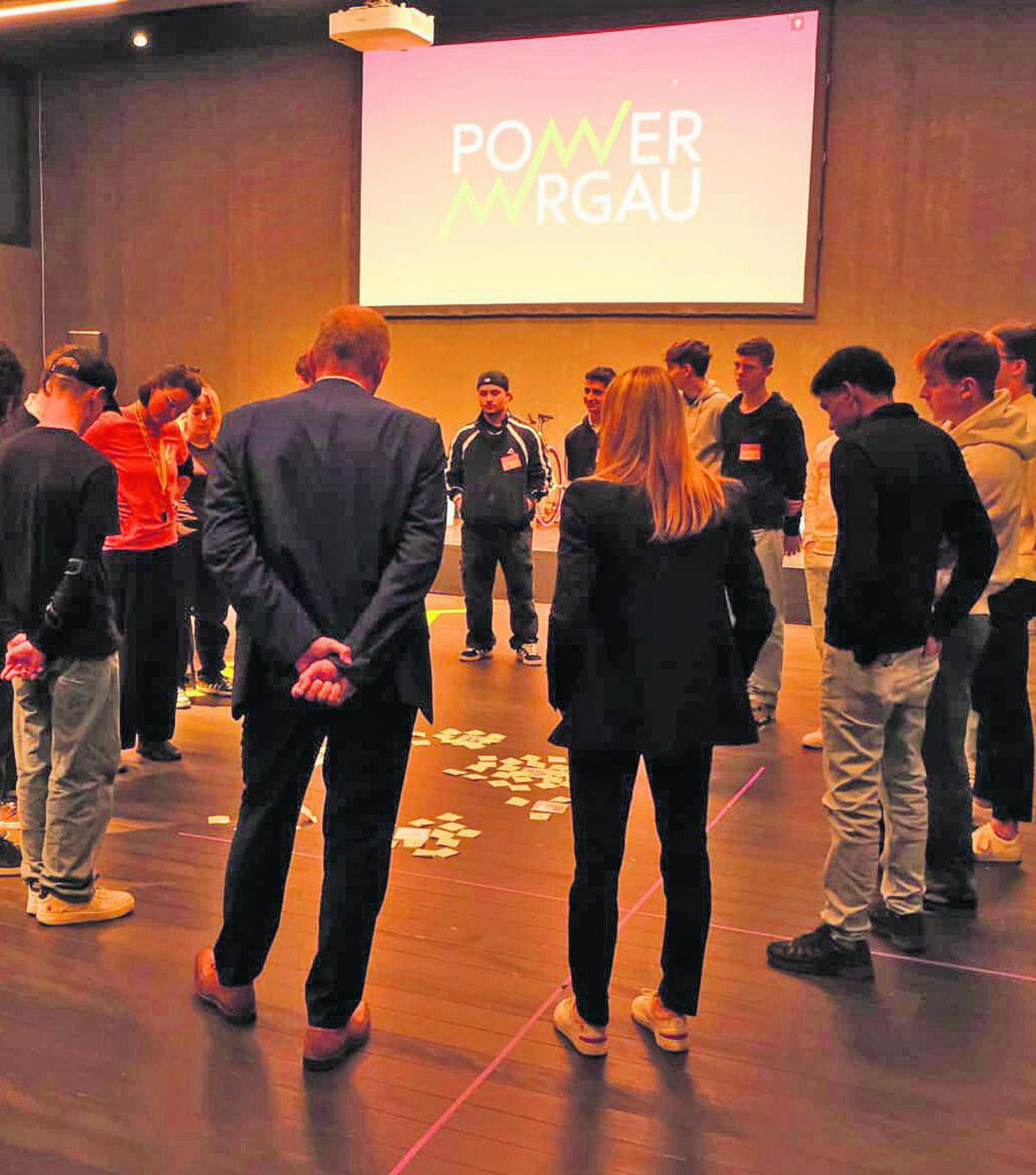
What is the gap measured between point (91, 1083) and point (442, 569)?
670 cm

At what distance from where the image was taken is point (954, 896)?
337 cm

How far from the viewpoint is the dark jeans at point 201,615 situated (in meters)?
5.20

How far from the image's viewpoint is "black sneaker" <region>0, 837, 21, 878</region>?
3.47m

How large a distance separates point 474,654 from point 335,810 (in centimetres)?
425

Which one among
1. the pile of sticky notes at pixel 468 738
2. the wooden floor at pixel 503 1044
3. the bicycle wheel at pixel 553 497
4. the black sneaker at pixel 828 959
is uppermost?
the bicycle wheel at pixel 553 497

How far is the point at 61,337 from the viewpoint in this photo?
465 inches

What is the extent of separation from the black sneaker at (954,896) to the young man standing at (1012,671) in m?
0.17

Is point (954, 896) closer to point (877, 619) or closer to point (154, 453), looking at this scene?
point (877, 619)

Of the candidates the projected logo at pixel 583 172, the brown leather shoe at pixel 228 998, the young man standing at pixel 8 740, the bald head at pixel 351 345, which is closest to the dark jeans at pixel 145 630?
the young man standing at pixel 8 740

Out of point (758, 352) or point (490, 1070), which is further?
point (758, 352)

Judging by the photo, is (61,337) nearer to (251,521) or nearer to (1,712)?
(1,712)

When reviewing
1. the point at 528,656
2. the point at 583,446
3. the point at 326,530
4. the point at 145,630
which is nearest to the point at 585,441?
the point at 583,446

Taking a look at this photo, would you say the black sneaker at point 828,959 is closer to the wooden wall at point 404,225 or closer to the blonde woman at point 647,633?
the blonde woman at point 647,633

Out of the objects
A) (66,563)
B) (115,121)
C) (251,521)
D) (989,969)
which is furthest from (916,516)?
(115,121)
